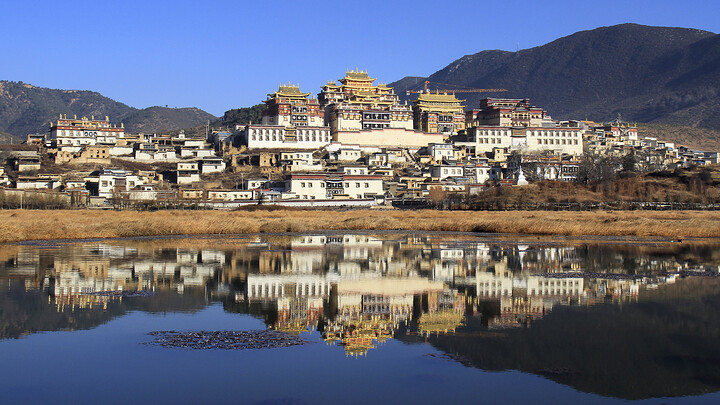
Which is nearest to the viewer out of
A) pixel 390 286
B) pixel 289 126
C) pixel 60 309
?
pixel 60 309

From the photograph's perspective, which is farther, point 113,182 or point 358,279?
point 113,182

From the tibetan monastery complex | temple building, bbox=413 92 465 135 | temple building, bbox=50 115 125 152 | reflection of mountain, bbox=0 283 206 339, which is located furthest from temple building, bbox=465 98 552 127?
reflection of mountain, bbox=0 283 206 339

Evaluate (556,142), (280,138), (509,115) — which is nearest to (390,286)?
(280,138)

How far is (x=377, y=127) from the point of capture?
323 ft

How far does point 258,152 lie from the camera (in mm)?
89188

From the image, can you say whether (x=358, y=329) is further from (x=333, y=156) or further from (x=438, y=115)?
(x=438, y=115)

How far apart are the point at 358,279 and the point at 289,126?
7221cm

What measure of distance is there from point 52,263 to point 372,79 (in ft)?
291

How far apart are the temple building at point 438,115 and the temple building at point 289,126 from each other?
15566 mm

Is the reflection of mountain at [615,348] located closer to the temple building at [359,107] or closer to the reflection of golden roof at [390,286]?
the reflection of golden roof at [390,286]

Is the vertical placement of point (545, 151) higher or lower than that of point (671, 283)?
higher

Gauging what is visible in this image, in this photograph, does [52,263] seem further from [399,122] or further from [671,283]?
[399,122]

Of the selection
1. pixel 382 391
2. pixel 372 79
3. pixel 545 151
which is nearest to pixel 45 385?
pixel 382 391

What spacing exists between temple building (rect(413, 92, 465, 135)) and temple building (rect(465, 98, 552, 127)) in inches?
94.5
